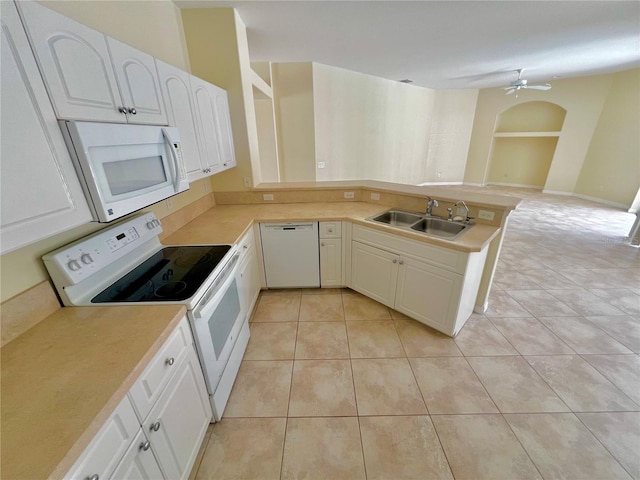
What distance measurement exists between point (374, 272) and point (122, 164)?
2034 mm

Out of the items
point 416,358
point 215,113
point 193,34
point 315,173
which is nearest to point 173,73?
point 215,113

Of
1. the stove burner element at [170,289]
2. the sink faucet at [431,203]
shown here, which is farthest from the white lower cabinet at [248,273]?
the sink faucet at [431,203]

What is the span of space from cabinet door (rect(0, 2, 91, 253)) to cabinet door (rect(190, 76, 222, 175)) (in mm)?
1171

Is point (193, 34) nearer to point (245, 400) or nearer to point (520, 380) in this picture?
point (245, 400)

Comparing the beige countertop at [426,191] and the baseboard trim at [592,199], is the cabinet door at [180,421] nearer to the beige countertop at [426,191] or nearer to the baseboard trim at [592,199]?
the beige countertop at [426,191]

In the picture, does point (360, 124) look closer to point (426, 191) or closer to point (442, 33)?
point (442, 33)

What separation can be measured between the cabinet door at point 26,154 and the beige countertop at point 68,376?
16.7 inches

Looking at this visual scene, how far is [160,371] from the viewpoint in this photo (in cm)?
102

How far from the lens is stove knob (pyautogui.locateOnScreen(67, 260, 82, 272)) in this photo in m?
1.15

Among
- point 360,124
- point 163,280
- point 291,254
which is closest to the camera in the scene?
point 163,280

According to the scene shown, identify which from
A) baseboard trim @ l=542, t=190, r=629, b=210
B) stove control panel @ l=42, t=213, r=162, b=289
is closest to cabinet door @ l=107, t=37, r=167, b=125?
stove control panel @ l=42, t=213, r=162, b=289

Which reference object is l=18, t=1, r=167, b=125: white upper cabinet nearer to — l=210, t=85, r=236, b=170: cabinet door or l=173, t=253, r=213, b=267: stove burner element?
l=173, t=253, r=213, b=267: stove burner element

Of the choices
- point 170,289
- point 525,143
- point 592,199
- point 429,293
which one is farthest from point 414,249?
point 525,143

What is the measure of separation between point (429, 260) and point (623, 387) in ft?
4.85
